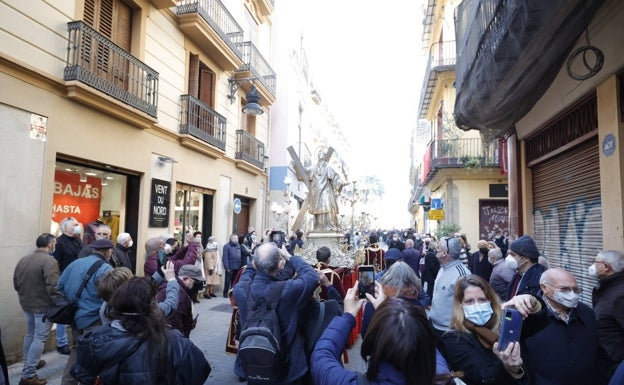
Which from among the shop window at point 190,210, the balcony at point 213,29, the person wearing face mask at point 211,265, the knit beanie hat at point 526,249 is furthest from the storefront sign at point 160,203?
the knit beanie hat at point 526,249

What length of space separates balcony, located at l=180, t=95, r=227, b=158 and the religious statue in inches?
134

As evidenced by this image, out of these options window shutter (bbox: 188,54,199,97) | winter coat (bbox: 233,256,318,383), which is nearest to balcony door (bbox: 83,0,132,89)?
window shutter (bbox: 188,54,199,97)

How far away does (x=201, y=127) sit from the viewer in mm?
12375

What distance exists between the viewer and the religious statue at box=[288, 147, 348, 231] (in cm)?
996

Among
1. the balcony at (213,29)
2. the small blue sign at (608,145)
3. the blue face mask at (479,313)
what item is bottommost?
the blue face mask at (479,313)

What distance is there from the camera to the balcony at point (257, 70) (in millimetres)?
15016

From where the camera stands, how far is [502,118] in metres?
5.89

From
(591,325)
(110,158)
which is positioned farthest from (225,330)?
(591,325)

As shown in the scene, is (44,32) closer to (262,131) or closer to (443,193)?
(262,131)

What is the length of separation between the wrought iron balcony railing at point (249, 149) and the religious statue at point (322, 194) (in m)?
5.70

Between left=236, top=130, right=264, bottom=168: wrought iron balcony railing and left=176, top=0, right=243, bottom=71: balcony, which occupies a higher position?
left=176, top=0, right=243, bottom=71: balcony

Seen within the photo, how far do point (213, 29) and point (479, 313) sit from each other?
37.3ft

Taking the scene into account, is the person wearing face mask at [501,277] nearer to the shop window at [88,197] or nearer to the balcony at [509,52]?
the balcony at [509,52]

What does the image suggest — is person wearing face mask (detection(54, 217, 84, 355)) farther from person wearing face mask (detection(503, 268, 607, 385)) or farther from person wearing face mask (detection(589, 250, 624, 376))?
person wearing face mask (detection(589, 250, 624, 376))
